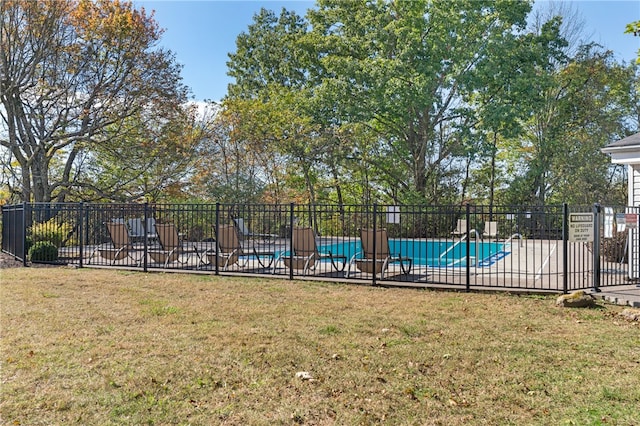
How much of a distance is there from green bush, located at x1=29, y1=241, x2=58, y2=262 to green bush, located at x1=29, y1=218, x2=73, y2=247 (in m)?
0.99

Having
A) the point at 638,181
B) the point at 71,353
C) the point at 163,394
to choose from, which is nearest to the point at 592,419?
the point at 163,394

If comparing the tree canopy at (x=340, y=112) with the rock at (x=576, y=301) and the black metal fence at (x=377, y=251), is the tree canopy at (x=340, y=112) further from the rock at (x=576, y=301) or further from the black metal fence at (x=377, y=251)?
the rock at (x=576, y=301)

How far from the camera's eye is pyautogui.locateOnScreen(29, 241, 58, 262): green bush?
39.2 ft

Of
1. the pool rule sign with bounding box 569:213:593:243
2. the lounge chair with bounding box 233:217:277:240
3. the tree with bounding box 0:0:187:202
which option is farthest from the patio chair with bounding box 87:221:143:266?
the pool rule sign with bounding box 569:213:593:243

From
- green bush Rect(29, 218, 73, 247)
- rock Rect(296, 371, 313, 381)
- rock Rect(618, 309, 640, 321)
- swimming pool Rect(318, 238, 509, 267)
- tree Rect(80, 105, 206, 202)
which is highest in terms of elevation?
tree Rect(80, 105, 206, 202)

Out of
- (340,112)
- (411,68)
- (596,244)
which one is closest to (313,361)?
(596,244)

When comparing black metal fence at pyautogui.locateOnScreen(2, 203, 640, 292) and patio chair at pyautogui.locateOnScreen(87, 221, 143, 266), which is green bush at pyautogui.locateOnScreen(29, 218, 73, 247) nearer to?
black metal fence at pyautogui.locateOnScreen(2, 203, 640, 292)

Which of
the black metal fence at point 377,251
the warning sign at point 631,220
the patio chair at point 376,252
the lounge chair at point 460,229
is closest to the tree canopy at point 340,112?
the lounge chair at point 460,229

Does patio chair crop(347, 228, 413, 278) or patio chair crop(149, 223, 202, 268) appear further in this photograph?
patio chair crop(149, 223, 202, 268)

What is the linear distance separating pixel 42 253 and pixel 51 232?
7.54 feet

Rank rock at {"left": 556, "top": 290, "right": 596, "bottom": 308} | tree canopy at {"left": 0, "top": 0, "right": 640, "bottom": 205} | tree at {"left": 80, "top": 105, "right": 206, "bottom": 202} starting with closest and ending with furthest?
1. rock at {"left": 556, "top": 290, "right": 596, "bottom": 308}
2. tree canopy at {"left": 0, "top": 0, "right": 640, "bottom": 205}
3. tree at {"left": 80, "top": 105, "right": 206, "bottom": 202}

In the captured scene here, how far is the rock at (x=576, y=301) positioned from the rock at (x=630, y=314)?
53cm

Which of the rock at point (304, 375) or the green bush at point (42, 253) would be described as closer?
the rock at point (304, 375)

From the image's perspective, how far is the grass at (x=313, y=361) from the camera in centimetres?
335
